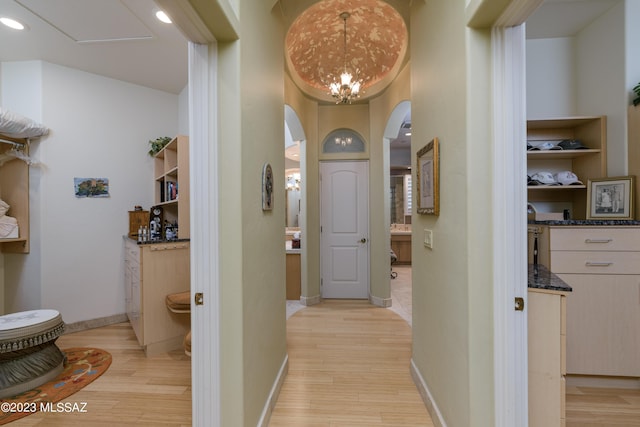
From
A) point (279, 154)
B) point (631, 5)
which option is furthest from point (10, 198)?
point (631, 5)

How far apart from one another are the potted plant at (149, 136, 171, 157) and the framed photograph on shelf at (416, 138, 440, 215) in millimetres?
3119

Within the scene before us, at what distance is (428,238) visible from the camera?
1.86 metres

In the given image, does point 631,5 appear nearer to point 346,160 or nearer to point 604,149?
point 604,149

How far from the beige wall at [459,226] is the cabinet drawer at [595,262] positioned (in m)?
1.09

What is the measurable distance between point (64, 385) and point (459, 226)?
313 cm

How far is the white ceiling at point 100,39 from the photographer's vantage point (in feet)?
7.30

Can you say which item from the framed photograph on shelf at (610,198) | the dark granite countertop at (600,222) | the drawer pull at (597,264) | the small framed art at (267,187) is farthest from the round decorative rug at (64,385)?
the framed photograph on shelf at (610,198)

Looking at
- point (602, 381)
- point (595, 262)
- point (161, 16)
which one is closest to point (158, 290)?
point (161, 16)

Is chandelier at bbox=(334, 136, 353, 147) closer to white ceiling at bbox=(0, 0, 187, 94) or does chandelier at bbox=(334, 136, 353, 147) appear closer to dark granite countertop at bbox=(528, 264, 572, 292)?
white ceiling at bbox=(0, 0, 187, 94)

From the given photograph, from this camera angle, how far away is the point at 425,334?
6.40 feet

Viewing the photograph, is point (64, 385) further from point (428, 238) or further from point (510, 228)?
point (510, 228)

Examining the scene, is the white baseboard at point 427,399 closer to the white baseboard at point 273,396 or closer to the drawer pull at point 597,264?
the white baseboard at point 273,396

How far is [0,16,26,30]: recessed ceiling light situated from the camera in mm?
2346

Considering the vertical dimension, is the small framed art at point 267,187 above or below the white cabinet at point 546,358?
above
